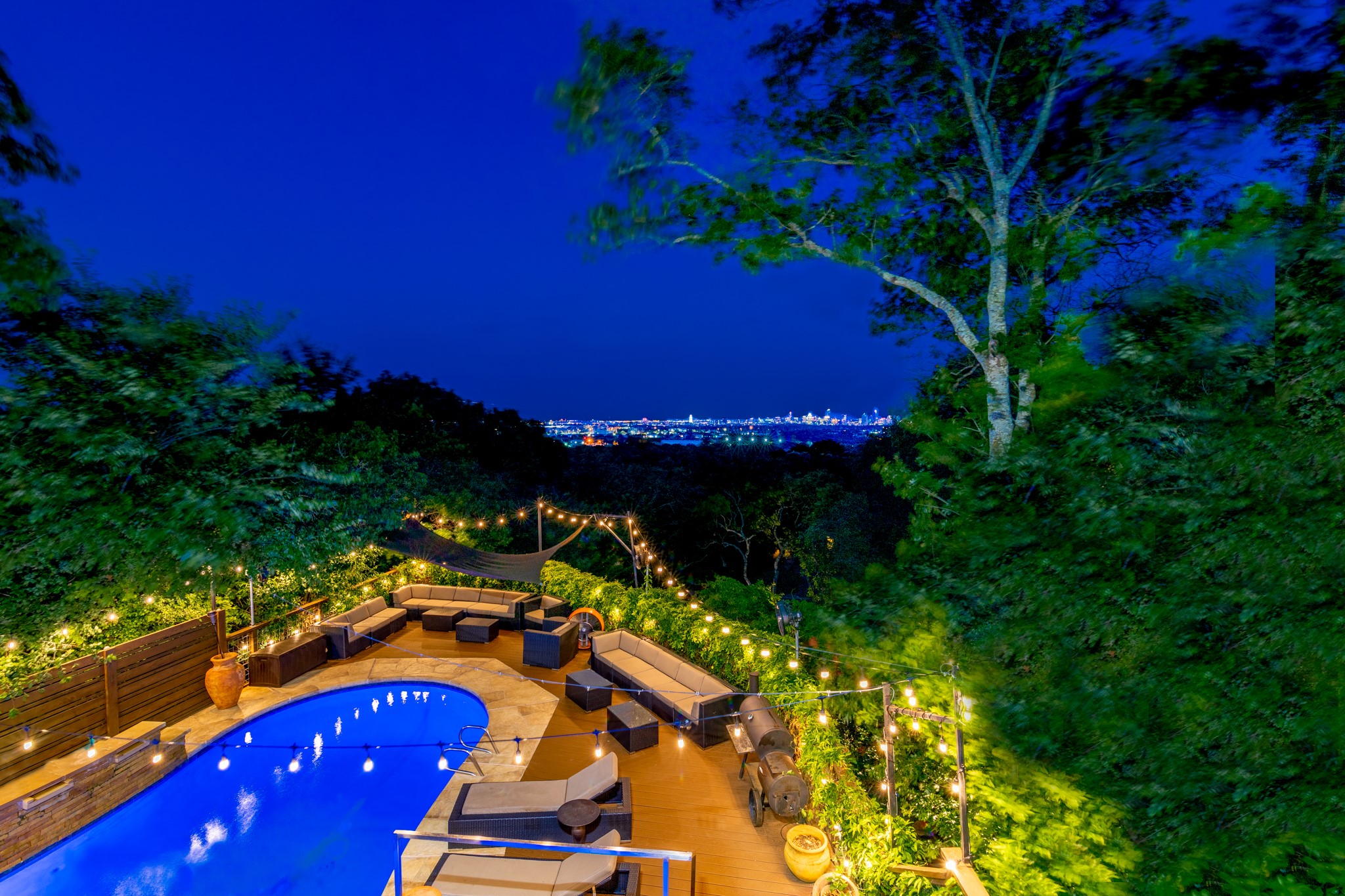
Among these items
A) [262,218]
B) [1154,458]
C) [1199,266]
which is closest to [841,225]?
[1199,266]

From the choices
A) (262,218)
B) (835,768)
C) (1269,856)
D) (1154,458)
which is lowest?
(835,768)

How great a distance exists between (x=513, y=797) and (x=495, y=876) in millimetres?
947

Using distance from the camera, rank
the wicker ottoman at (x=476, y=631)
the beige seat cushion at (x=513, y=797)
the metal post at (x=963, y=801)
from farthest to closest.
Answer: the wicker ottoman at (x=476, y=631), the beige seat cushion at (x=513, y=797), the metal post at (x=963, y=801)

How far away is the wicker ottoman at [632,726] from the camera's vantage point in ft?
20.1

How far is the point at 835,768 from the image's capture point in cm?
459

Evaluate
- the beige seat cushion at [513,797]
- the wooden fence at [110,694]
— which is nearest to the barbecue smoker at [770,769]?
the beige seat cushion at [513,797]

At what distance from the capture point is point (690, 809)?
515cm

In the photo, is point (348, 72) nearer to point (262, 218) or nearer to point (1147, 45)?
point (1147, 45)

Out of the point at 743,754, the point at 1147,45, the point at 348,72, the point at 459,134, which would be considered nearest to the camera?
the point at 1147,45

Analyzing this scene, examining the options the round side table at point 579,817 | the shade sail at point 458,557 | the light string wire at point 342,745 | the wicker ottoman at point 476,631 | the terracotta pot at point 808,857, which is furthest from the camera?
the wicker ottoman at point 476,631

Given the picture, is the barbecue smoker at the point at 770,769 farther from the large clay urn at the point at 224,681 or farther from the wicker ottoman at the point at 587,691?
the large clay urn at the point at 224,681

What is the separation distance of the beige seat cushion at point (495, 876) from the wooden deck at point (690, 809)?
799 millimetres

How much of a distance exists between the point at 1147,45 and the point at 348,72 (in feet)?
88.6

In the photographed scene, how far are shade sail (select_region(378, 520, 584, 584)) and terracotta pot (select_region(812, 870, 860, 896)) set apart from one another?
6.15 m
